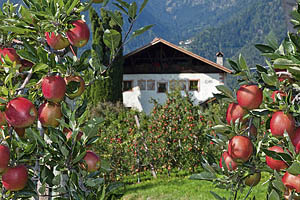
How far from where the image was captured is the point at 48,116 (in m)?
1.41

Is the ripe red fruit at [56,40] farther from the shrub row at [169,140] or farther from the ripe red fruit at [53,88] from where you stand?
the shrub row at [169,140]

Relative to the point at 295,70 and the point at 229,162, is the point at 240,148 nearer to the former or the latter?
the point at 229,162

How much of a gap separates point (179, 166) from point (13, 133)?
9521mm

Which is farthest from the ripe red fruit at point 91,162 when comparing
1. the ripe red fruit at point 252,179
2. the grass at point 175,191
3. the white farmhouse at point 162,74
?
the white farmhouse at point 162,74

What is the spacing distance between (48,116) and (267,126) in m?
0.90

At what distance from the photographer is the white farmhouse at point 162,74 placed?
26250mm

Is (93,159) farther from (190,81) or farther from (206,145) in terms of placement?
(190,81)

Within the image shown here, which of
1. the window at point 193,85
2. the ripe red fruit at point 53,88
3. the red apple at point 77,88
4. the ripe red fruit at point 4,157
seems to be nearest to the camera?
the ripe red fruit at point 4,157

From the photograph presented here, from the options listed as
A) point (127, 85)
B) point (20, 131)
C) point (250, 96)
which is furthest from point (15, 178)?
point (127, 85)

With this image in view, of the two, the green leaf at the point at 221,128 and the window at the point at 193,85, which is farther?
the window at the point at 193,85

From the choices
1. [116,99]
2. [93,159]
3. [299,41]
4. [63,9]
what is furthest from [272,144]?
[116,99]

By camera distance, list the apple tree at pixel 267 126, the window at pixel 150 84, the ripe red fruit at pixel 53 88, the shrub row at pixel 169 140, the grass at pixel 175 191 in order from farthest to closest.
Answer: the window at pixel 150 84 → the shrub row at pixel 169 140 → the grass at pixel 175 191 → the ripe red fruit at pixel 53 88 → the apple tree at pixel 267 126

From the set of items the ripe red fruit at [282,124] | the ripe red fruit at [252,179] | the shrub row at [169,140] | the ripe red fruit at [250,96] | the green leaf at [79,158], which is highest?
the ripe red fruit at [250,96]

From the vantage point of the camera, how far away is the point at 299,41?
1257 mm
